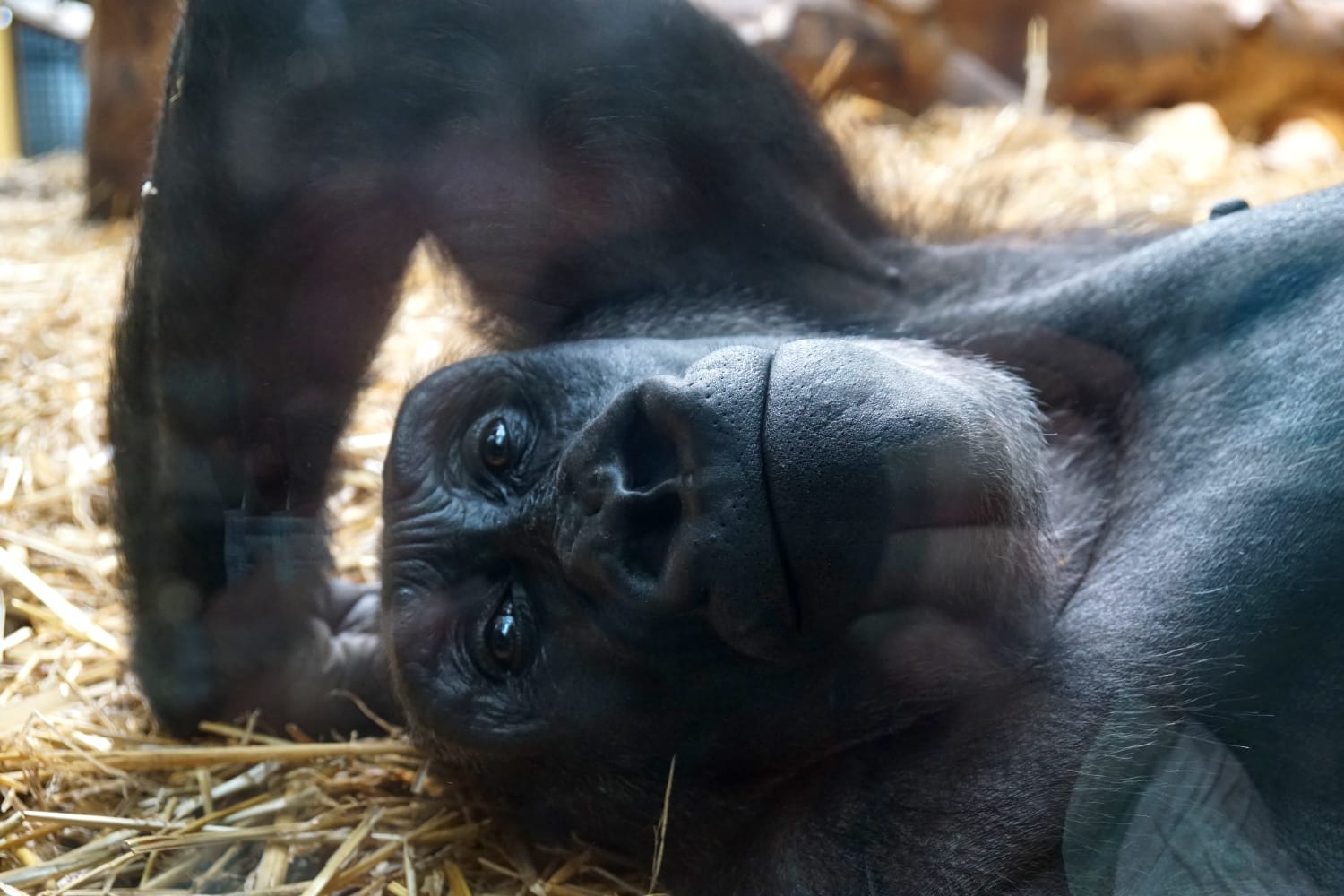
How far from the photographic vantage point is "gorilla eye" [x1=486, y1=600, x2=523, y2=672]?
6.28 ft

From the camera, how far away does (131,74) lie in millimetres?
6762

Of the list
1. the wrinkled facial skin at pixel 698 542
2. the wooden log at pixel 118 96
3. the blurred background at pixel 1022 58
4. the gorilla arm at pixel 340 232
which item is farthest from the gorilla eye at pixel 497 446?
the wooden log at pixel 118 96

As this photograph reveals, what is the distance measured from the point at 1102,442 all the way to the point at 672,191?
968 mm

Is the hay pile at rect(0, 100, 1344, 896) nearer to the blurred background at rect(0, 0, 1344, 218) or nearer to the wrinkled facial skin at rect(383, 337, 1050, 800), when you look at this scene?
the wrinkled facial skin at rect(383, 337, 1050, 800)

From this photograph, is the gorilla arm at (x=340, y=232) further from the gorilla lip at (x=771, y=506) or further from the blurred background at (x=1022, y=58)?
the blurred background at (x=1022, y=58)

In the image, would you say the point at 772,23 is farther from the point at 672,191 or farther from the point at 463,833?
the point at 463,833

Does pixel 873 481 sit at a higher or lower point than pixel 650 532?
higher

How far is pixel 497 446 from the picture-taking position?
2.05m

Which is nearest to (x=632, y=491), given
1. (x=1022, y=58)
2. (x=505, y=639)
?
(x=505, y=639)

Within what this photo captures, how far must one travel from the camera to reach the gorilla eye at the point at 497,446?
203 cm

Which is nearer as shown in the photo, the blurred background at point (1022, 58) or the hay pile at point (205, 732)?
the hay pile at point (205, 732)

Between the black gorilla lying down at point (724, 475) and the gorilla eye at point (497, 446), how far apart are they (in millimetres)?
12

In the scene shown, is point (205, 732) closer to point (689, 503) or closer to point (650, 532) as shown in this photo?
point (650, 532)

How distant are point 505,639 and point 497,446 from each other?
315 millimetres
